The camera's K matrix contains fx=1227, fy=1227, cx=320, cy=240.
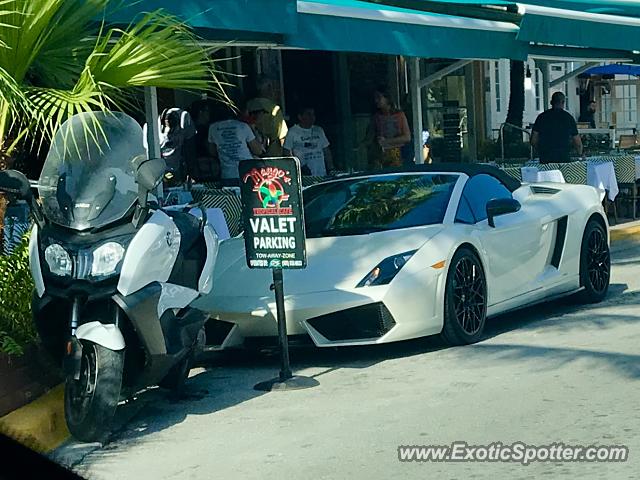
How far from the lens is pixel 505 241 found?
31.9 ft

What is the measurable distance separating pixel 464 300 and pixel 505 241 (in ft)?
2.96

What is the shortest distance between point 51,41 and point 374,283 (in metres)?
2.73

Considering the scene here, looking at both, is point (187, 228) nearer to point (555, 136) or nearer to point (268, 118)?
point (268, 118)

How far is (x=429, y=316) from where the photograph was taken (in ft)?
28.5

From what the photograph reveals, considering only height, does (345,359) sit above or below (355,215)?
below

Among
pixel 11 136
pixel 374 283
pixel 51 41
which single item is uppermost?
pixel 51 41

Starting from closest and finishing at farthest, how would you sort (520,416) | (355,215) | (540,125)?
(520,416)
(355,215)
(540,125)

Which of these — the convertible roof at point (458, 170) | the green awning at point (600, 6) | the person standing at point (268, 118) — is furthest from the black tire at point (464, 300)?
the green awning at point (600, 6)

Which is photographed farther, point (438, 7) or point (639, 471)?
point (438, 7)

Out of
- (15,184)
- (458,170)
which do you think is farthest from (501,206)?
(15,184)

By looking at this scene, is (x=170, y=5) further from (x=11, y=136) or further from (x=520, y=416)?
(x=520, y=416)

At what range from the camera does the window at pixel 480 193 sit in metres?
9.66

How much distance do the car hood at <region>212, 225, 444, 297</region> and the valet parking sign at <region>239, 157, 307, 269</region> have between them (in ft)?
2.04

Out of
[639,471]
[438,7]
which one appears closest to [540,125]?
[438,7]
